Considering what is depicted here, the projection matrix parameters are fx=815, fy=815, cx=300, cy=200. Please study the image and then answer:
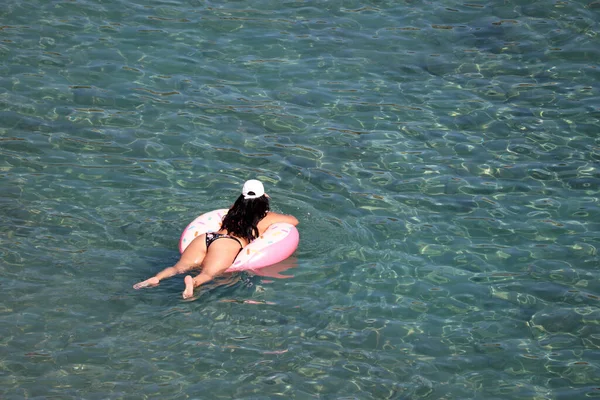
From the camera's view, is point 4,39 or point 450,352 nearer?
point 450,352

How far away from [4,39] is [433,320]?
295 inches

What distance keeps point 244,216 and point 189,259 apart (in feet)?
2.21

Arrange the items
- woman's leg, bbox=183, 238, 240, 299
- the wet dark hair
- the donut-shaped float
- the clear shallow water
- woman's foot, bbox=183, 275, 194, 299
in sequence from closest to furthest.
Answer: the clear shallow water
woman's foot, bbox=183, 275, 194, 299
woman's leg, bbox=183, 238, 240, 299
the donut-shaped float
the wet dark hair

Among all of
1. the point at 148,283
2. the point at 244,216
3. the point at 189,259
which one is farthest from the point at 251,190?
the point at 148,283

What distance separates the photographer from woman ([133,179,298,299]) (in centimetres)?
729

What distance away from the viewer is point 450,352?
21.9 ft

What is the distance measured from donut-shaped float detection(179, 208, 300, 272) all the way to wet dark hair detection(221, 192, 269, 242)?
4.9 inches

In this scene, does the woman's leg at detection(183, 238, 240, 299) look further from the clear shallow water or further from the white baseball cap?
the white baseball cap

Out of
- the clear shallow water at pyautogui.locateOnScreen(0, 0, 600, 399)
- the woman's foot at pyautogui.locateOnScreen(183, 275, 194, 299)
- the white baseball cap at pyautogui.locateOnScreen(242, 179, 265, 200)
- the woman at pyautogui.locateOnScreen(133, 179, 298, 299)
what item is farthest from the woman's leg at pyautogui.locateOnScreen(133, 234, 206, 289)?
the white baseball cap at pyautogui.locateOnScreen(242, 179, 265, 200)

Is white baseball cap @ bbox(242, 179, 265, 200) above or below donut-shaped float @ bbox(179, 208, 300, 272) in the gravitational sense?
above

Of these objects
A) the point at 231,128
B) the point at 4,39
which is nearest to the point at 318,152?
the point at 231,128

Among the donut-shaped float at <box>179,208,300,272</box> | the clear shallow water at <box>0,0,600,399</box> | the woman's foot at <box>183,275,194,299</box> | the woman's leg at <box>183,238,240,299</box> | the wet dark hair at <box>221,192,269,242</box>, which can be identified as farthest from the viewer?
the wet dark hair at <box>221,192,269,242</box>

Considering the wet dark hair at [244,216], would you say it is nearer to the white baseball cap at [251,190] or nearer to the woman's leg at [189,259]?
the white baseball cap at [251,190]

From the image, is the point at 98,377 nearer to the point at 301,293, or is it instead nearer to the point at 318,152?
the point at 301,293
